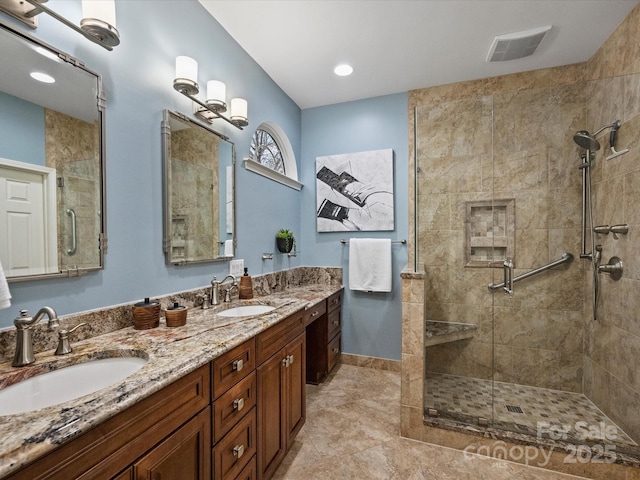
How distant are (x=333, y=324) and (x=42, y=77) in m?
2.52

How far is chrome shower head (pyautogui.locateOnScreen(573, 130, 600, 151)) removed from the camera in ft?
7.04

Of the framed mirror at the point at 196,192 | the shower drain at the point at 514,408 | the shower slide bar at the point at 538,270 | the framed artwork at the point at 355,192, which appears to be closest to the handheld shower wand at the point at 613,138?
the shower slide bar at the point at 538,270

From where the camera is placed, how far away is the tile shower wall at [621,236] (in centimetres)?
179

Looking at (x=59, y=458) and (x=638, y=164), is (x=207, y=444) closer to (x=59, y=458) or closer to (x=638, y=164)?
(x=59, y=458)

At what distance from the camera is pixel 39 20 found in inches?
42.6

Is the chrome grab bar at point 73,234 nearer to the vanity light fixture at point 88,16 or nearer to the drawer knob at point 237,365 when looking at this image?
the vanity light fixture at point 88,16

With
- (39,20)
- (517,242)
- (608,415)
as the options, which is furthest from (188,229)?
(608,415)

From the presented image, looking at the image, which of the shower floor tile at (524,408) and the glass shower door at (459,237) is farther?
the glass shower door at (459,237)

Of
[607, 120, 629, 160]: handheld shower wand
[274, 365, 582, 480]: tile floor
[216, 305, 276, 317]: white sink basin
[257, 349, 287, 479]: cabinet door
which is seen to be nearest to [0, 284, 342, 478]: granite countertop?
[216, 305, 276, 317]: white sink basin

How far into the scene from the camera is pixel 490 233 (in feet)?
7.85

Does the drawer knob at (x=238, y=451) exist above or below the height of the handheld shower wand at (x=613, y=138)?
below

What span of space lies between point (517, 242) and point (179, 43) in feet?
9.04

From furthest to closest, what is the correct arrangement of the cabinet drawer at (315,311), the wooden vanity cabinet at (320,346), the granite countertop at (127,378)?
the wooden vanity cabinet at (320,346) < the cabinet drawer at (315,311) < the granite countertop at (127,378)

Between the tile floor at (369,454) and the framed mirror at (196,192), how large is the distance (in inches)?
52.5
